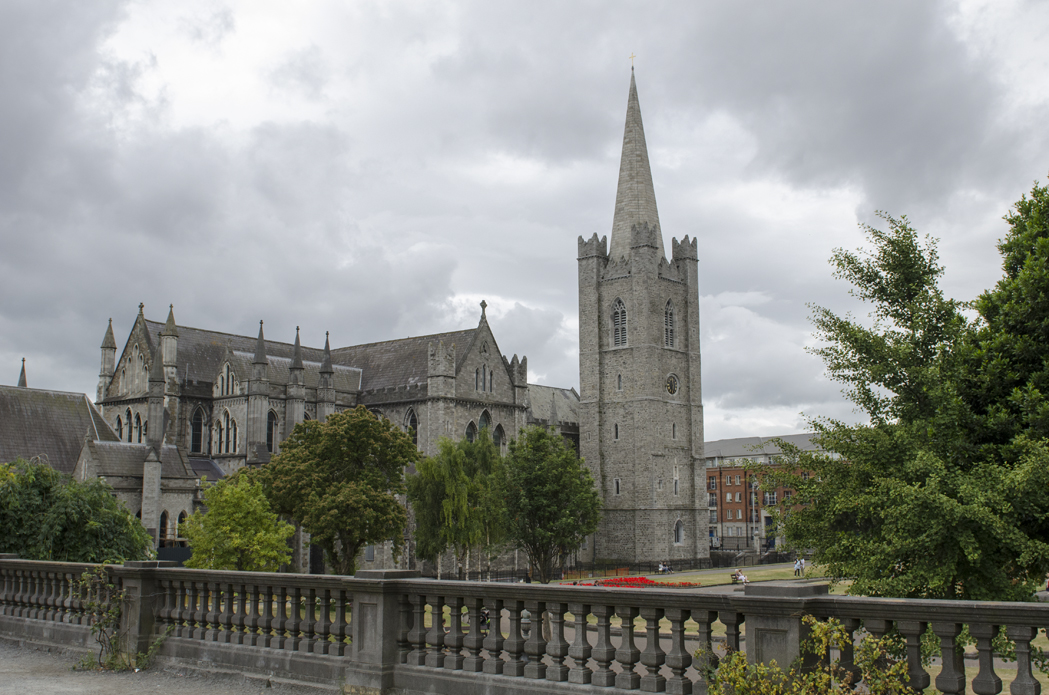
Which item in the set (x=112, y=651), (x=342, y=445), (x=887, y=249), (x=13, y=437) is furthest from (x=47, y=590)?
(x=13, y=437)

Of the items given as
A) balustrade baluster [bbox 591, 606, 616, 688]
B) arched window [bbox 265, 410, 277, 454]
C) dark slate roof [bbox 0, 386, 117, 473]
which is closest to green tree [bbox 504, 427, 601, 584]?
arched window [bbox 265, 410, 277, 454]

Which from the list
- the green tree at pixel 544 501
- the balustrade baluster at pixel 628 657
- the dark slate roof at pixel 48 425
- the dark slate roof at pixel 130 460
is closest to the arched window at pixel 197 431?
the dark slate roof at pixel 130 460

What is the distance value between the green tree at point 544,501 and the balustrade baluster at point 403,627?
37.4m

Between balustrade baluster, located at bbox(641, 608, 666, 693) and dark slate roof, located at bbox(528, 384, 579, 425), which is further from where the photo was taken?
dark slate roof, located at bbox(528, 384, 579, 425)

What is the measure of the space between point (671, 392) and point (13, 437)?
151ft

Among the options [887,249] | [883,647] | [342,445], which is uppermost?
[887,249]

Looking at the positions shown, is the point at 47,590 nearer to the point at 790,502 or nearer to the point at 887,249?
the point at 790,502

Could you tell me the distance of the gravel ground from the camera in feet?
36.6

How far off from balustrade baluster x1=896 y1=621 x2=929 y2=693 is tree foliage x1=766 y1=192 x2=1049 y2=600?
6086mm

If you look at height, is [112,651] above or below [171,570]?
below

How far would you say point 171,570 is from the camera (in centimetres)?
1309

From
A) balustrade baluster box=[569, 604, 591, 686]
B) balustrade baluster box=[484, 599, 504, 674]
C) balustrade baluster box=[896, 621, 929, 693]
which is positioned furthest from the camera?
balustrade baluster box=[484, 599, 504, 674]

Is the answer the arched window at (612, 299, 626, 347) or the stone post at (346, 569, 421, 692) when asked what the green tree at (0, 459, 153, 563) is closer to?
the stone post at (346, 569, 421, 692)

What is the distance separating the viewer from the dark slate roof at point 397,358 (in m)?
64.7
